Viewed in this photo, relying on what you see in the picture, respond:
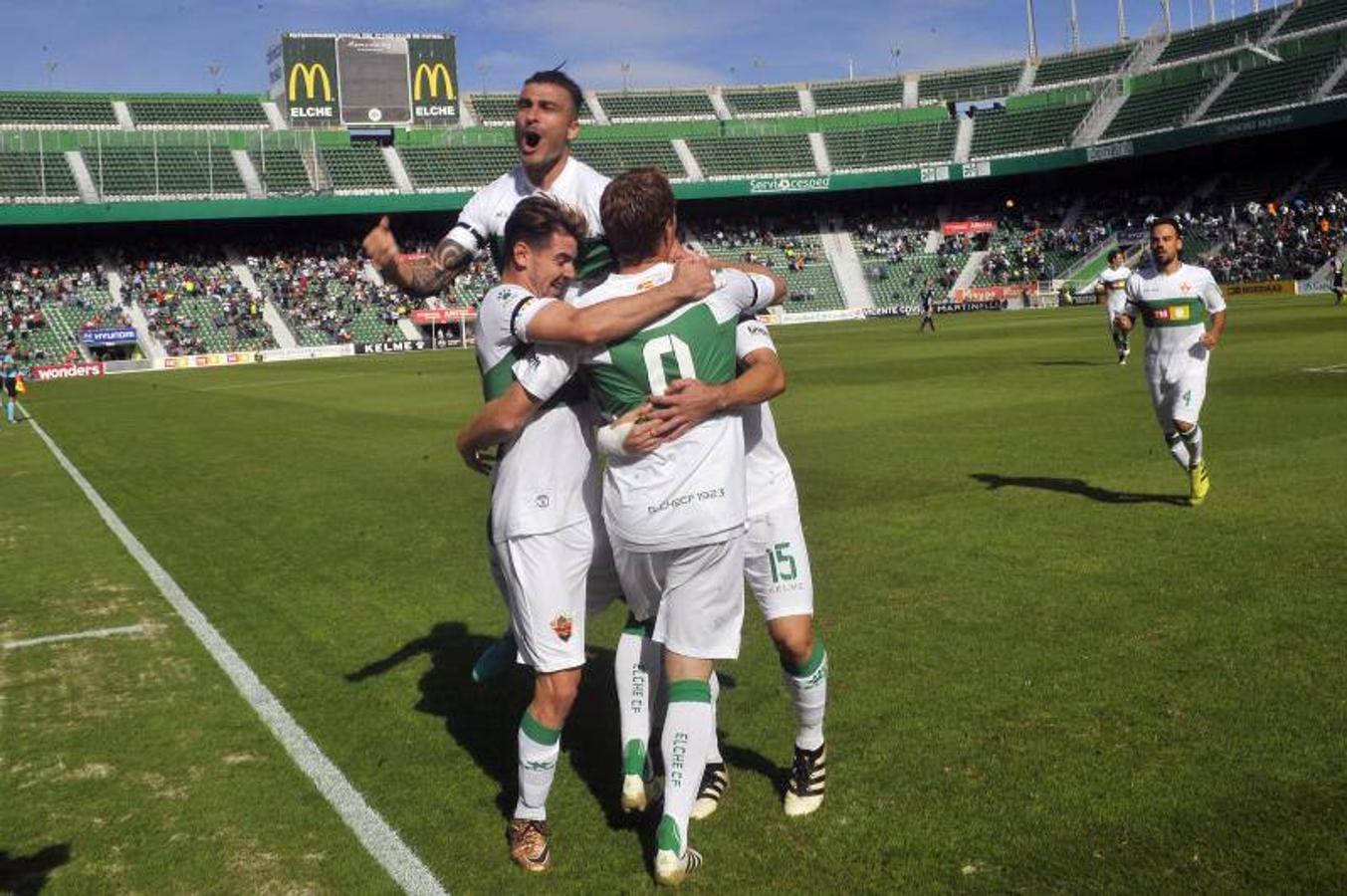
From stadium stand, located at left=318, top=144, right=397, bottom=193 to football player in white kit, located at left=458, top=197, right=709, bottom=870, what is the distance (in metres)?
67.0

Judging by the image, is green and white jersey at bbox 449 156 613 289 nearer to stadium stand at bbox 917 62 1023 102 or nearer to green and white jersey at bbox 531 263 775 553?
green and white jersey at bbox 531 263 775 553

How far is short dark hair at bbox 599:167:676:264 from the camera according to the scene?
4031 mm

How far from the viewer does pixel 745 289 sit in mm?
4312

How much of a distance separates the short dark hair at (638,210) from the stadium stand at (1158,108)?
71.3m

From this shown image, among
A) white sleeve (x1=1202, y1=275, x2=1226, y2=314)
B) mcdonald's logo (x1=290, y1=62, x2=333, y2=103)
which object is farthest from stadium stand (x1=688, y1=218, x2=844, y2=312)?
white sleeve (x1=1202, y1=275, x2=1226, y2=314)

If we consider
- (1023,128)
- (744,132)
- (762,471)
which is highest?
(744,132)

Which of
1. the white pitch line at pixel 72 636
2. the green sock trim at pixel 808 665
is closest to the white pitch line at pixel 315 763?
the white pitch line at pixel 72 636

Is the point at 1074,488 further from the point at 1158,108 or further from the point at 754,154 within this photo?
the point at 754,154

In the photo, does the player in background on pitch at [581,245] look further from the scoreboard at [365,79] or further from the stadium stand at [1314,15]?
the stadium stand at [1314,15]

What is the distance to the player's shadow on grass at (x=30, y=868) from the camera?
435 centimetres

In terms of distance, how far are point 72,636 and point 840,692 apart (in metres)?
5.20

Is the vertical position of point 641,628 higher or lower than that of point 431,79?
lower

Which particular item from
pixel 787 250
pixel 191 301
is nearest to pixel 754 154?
pixel 787 250

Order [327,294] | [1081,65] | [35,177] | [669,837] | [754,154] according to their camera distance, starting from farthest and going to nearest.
Answer: [1081,65] → [754,154] → [327,294] → [35,177] → [669,837]
